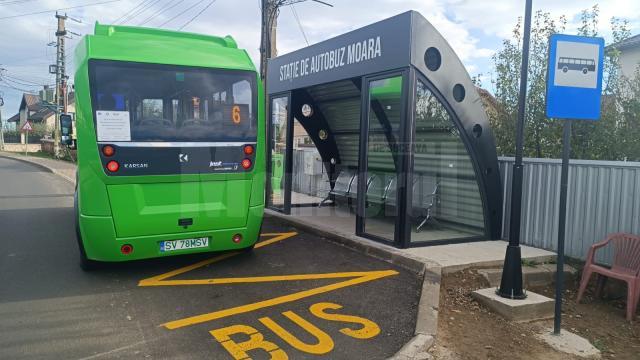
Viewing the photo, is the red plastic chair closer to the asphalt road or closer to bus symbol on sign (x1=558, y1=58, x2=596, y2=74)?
the asphalt road

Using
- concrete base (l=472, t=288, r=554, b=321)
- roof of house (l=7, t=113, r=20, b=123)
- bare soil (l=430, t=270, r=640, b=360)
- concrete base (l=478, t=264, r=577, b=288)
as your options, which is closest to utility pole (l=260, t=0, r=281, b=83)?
concrete base (l=478, t=264, r=577, b=288)

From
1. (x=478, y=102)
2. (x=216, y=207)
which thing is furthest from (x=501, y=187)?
(x=216, y=207)

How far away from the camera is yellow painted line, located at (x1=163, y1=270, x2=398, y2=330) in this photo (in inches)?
175

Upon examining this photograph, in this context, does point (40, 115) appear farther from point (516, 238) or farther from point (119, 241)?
point (516, 238)

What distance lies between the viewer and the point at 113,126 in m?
5.34

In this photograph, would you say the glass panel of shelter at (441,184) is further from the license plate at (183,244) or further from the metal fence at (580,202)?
the license plate at (183,244)

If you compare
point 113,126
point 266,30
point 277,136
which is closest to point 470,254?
point 113,126

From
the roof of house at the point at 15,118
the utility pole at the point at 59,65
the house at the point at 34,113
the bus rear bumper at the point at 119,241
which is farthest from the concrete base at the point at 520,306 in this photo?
the roof of house at the point at 15,118

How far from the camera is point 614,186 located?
6.21 m

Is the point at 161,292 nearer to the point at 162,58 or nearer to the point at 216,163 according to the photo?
the point at 216,163

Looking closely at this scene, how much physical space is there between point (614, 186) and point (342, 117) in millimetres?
5669

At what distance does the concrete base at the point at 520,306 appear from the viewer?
479 centimetres

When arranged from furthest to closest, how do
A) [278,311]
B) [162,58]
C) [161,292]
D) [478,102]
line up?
[478,102]
[162,58]
[161,292]
[278,311]

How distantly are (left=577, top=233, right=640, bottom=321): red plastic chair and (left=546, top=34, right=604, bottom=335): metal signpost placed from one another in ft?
4.79
